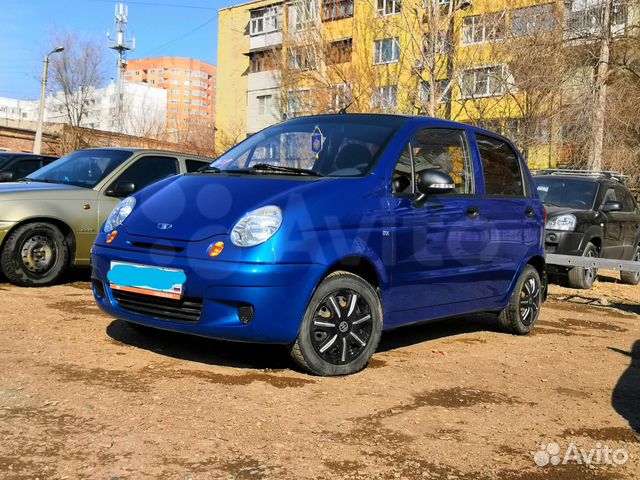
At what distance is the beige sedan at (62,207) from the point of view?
6746 mm

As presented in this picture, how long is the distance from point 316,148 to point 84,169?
3.95 metres

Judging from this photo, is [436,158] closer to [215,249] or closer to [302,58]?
[215,249]

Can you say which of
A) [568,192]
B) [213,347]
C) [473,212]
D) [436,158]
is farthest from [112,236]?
[568,192]

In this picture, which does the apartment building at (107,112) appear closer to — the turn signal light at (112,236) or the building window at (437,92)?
the building window at (437,92)

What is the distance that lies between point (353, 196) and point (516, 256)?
2219mm

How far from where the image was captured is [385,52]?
88.5 feet

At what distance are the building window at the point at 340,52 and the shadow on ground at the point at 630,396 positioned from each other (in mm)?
21973

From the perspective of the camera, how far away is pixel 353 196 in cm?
428

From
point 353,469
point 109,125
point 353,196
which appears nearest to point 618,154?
point 353,196

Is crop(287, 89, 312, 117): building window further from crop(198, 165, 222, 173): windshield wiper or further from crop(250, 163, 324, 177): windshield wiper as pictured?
crop(250, 163, 324, 177): windshield wiper

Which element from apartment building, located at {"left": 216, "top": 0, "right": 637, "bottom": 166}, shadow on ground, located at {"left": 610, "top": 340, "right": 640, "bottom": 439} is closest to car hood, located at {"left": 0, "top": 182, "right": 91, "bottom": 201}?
shadow on ground, located at {"left": 610, "top": 340, "right": 640, "bottom": 439}

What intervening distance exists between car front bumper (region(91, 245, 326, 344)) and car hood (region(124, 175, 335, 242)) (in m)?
0.20

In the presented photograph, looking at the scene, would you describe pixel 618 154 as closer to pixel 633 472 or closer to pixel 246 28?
pixel 633 472

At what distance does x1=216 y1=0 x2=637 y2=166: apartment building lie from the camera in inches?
850
